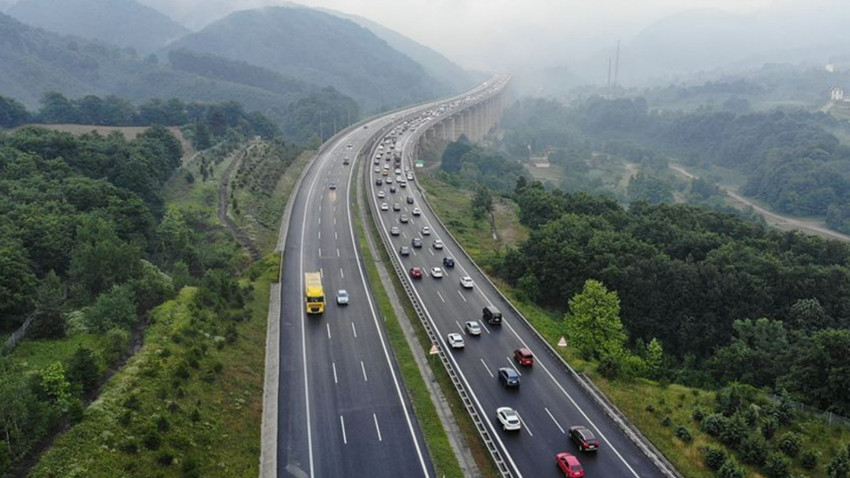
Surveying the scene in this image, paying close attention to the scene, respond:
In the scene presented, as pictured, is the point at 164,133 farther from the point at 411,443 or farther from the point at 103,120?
the point at 411,443

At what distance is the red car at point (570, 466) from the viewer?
33.7 meters

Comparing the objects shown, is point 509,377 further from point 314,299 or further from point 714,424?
point 314,299

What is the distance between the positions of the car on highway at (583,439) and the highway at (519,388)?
430 mm

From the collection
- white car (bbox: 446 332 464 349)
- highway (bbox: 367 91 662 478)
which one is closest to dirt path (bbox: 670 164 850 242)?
highway (bbox: 367 91 662 478)

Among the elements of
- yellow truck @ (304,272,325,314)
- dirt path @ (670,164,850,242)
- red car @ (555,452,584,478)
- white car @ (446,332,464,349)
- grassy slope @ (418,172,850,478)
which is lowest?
dirt path @ (670,164,850,242)

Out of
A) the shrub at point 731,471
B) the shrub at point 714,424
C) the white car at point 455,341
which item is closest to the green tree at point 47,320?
the white car at point 455,341

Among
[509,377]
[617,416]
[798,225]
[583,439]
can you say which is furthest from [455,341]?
[798,225]

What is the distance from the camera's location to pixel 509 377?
44.3 meters

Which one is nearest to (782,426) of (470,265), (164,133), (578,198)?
(470,265)

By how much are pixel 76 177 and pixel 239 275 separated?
27.1m

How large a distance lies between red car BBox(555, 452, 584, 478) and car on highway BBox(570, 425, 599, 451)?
167 cm

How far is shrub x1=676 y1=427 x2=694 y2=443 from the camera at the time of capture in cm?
3803

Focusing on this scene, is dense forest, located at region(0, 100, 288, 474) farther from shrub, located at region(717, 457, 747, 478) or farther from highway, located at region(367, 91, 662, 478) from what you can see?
shrub, located at region(717, 457, 747, 478)

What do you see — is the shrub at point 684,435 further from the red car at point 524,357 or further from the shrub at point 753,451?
the red car at point 524,357
